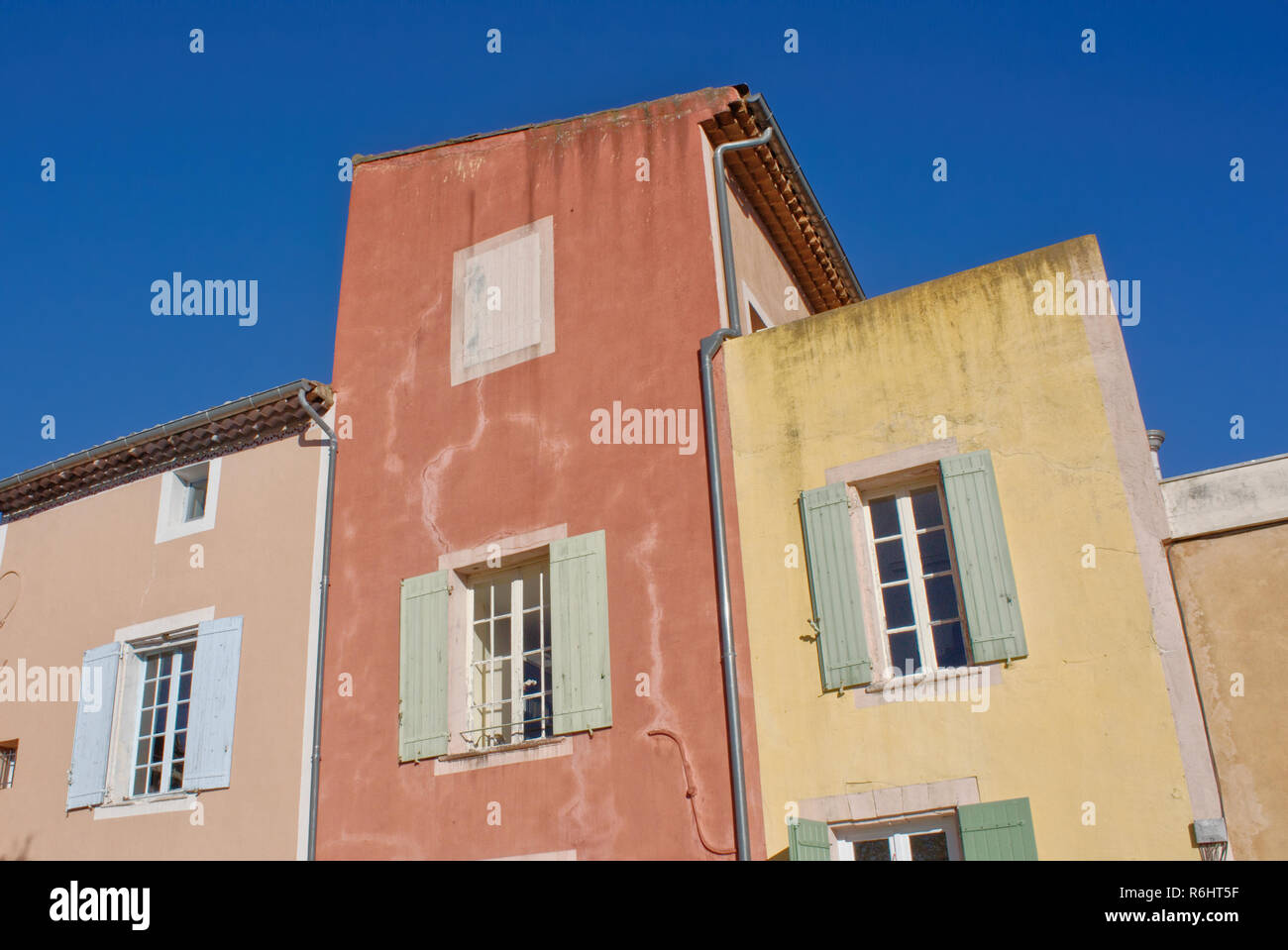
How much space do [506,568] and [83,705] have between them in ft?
15.4

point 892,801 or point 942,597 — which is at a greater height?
point 942,597

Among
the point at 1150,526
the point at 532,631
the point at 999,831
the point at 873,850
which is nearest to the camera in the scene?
the point at 999,831

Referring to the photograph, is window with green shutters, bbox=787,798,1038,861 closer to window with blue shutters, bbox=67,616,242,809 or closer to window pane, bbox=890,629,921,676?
window pane, bbox=890,629,921,676

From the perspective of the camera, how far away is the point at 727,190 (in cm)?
1123

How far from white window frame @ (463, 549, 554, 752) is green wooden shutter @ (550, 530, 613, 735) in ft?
0.59

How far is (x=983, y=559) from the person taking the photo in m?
8.21

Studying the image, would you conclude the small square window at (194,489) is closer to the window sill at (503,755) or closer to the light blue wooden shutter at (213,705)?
the light blue wooden shutter at (213,705)

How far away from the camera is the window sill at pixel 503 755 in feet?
30.7

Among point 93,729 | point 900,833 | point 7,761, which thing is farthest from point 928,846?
point 7,761

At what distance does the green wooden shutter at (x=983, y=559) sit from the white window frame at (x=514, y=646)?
3307mm

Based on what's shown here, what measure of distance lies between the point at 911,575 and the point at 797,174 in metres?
4.83

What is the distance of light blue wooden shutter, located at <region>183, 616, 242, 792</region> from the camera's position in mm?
10859

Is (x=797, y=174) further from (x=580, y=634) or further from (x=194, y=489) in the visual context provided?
(x=194, y=489)
